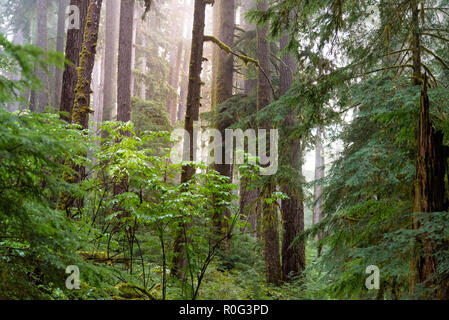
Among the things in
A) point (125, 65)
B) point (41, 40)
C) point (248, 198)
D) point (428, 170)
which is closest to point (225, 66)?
point (125, 65)

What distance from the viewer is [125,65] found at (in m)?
11.2

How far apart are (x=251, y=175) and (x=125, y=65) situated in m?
8.07

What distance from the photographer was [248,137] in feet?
33.1

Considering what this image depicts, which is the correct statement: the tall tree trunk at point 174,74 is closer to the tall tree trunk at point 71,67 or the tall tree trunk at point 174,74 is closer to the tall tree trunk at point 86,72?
the tall tree trunk at point 71,67

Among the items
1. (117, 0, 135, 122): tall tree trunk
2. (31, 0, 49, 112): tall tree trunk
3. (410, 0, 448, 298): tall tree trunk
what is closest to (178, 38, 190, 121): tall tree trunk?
(31, 0, 49, 112): tall tree trunk

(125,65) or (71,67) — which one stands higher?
(125,65)

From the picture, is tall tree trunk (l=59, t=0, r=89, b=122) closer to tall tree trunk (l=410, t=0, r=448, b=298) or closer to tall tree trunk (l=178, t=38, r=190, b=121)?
tall tree trunk (l=410, t=0, r=448, b=298)

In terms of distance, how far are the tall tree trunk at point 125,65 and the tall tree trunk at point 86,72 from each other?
151 inches

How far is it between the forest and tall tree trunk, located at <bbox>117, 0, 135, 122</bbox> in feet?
0.15

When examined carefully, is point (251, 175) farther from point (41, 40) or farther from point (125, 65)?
point (41, 40)

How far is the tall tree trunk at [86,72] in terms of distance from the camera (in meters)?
6.55

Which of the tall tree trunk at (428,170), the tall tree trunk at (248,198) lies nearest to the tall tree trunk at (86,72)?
the tall tree trunk at (248,198)
